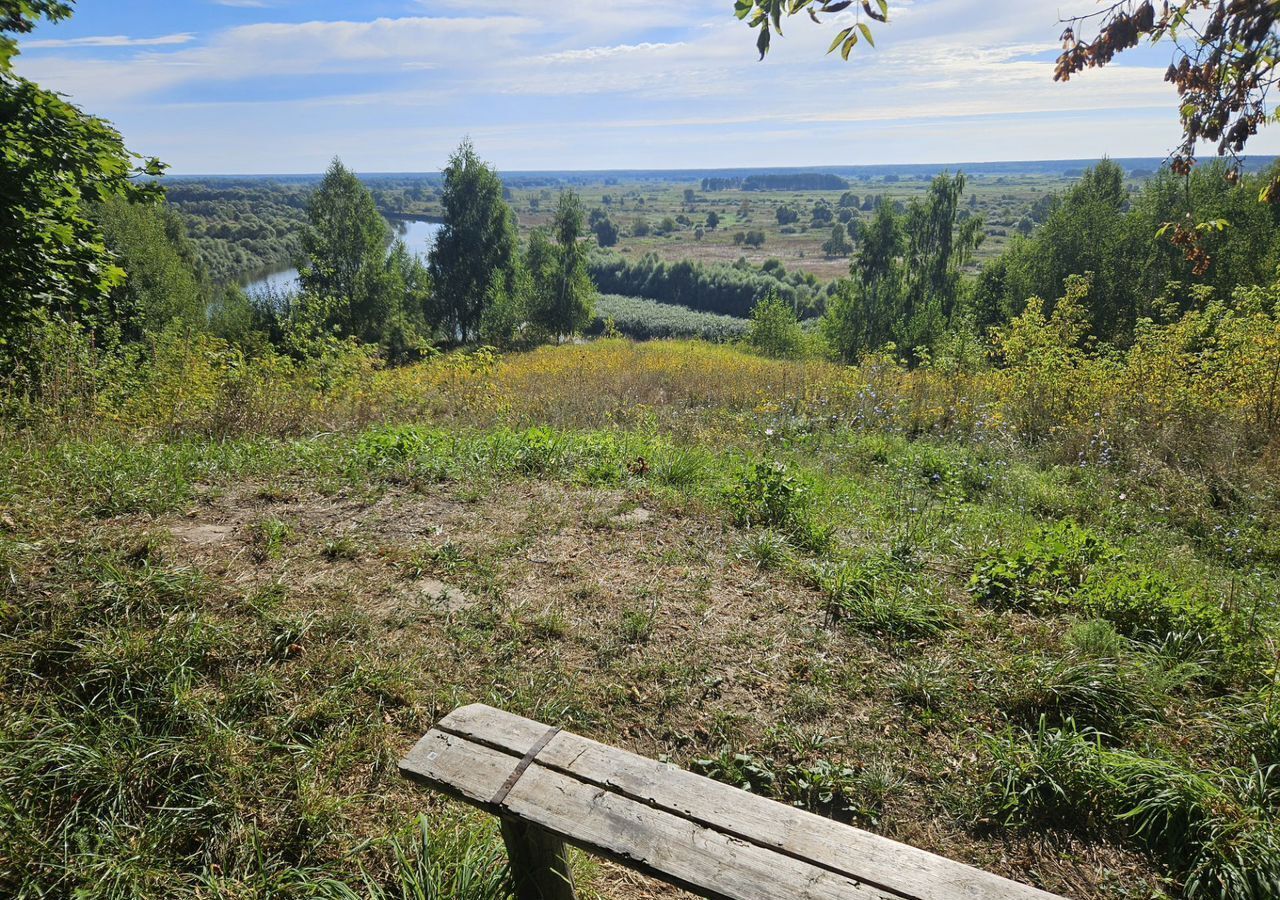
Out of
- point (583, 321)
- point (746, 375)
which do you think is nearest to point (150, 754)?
point (746, 375)

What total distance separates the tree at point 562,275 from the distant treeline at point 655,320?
43.3 feet

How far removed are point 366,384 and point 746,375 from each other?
21.0 feet

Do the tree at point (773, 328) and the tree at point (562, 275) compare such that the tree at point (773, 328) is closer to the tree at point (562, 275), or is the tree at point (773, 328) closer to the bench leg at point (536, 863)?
the tree at point (562, 275)

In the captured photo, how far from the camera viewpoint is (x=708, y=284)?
7475cm

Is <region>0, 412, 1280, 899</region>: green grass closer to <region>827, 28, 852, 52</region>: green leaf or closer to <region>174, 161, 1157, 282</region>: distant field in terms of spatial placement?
<region>827, 28, 852, 52</region>: green leaf

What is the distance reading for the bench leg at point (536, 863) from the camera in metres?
1.94

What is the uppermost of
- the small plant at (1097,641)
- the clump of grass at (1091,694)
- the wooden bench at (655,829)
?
the wooden bench at (655,829)

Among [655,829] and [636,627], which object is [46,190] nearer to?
[636,627]

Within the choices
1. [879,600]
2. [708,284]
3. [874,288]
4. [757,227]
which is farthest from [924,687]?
[757,227]

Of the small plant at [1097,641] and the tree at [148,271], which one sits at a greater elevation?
the tree at [148,271]

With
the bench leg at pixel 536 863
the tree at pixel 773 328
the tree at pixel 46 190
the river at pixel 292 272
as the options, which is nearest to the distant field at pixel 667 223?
the river at pixel 292 272

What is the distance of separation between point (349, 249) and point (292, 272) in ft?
141

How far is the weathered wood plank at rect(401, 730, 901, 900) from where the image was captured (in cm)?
164

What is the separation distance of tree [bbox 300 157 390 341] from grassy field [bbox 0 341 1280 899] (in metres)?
27.8
